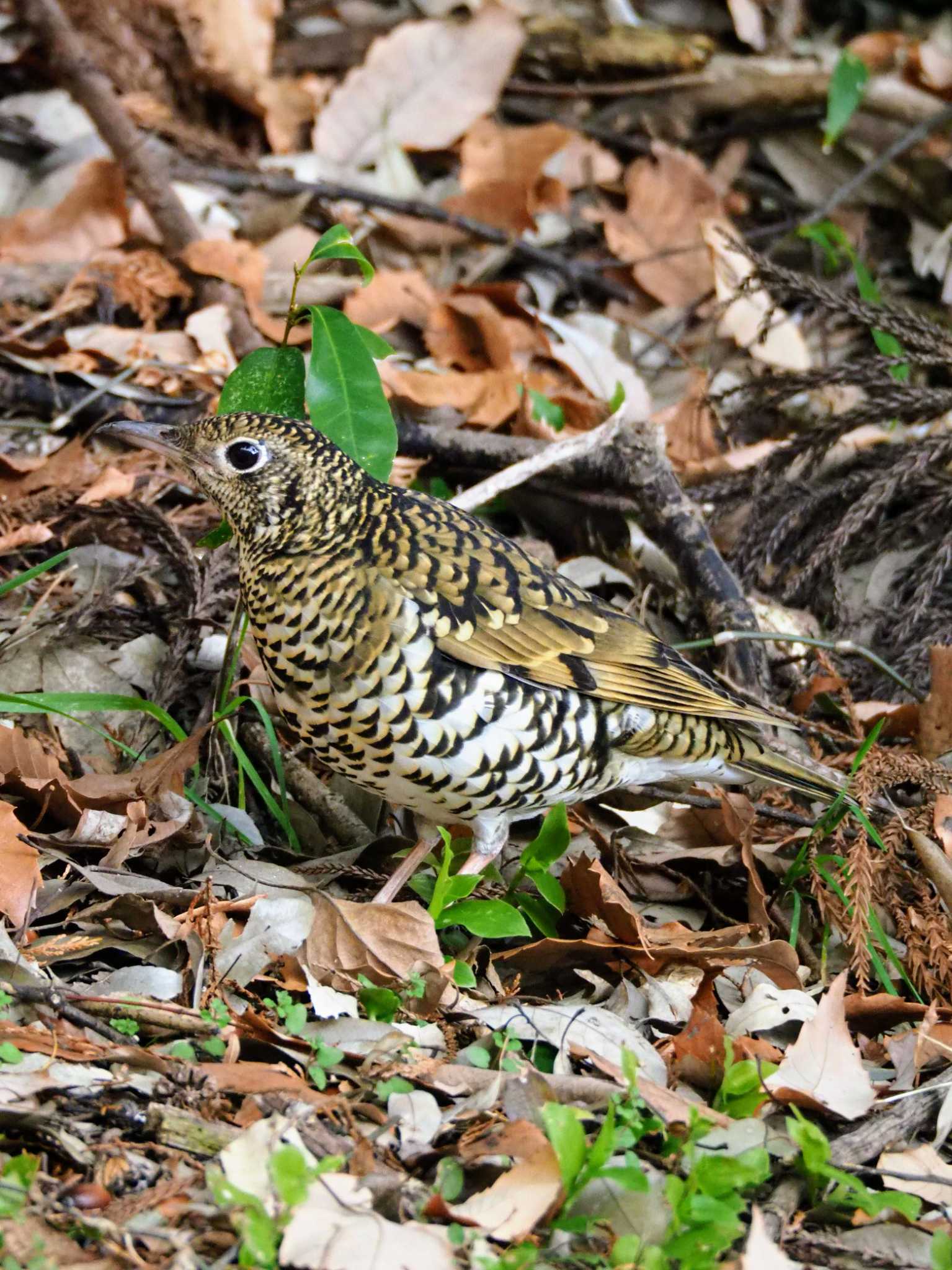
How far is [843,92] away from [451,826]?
464cm

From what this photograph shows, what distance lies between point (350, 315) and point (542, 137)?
1839mm

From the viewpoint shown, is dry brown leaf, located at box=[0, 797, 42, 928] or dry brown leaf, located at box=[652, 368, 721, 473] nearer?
dry brown leaf, located at box=[0, 797, 42, 928]

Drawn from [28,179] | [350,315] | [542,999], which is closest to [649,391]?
[350,315]

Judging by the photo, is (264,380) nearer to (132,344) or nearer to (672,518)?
(672,518)

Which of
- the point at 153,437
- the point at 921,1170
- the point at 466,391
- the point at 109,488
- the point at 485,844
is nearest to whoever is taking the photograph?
the point at 921,1170

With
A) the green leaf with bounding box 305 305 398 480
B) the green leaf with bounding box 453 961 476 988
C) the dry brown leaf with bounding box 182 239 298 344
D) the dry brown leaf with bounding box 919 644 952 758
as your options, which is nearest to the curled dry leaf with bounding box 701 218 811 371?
the dry brown leaf with bounding box 182 239 298 344

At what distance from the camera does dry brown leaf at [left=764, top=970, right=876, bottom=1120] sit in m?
3.35

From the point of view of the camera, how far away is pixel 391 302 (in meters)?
6.42

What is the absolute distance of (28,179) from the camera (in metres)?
6.71

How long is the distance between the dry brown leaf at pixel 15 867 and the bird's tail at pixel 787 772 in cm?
233

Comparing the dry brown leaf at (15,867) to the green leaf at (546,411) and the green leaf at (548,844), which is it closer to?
the green leaf at (548,844)

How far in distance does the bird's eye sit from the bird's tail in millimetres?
1926

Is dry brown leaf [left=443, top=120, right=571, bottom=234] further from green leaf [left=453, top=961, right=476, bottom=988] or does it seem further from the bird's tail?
green leaf [left=453, top=961, right=476, bottom=988]

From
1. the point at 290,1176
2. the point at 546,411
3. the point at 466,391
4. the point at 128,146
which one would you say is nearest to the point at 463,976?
the point at 290,1176
